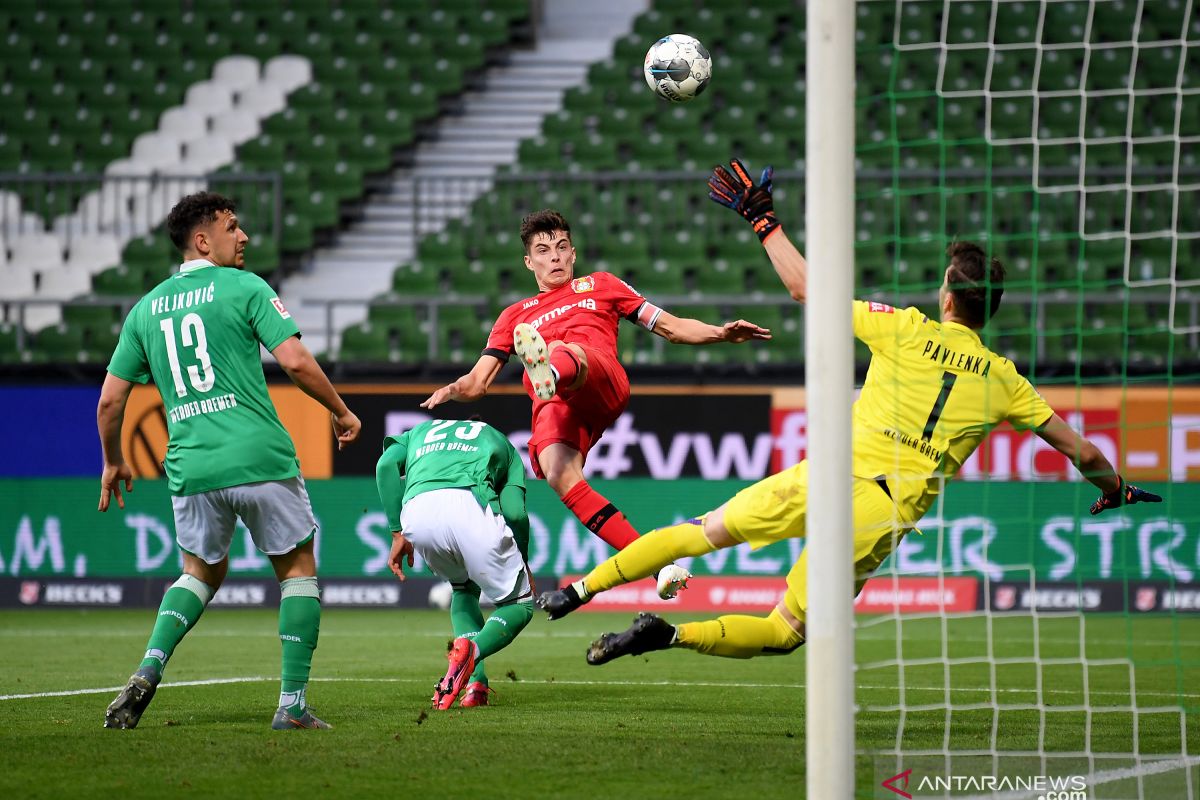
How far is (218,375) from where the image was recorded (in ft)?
20.6

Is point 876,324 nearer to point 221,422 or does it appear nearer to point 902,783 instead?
point 902,783

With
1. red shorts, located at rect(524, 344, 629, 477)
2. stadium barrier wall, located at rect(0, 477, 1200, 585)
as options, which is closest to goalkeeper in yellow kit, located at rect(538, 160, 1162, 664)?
red shorts, located at rect(524, 344, 629, 477)

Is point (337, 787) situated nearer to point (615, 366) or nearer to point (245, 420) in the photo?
point (245, 420)

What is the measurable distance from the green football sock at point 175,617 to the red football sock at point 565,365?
201 cm

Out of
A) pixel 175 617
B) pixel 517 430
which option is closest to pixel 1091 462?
pixel 175 617

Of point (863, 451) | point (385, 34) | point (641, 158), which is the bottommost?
point (863, 451)

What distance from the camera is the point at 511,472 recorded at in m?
7.43

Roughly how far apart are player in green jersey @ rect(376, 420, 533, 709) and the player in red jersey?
1.53 ft

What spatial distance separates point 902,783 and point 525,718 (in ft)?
6.65

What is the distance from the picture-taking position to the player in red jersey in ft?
25.9

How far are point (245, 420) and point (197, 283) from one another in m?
0.62

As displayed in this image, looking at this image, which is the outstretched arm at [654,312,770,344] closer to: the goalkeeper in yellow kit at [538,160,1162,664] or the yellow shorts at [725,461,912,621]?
the goalkeeper in yellow kit at [538,160,1162,664]

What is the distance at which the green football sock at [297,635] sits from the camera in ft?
20.3

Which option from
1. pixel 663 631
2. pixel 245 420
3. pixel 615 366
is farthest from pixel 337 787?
pixel 615 366
